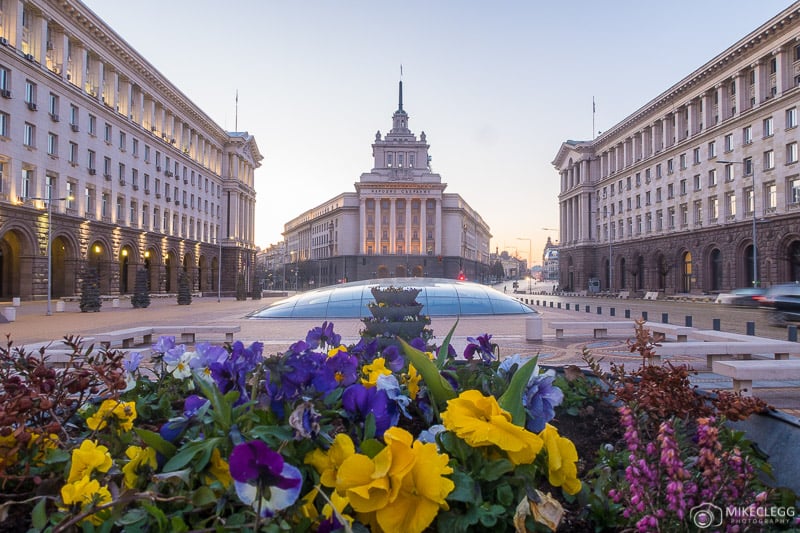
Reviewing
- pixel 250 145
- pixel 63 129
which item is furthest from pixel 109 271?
pixel 250 145

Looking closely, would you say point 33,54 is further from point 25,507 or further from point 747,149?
point 747,149

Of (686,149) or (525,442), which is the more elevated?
(686,149)

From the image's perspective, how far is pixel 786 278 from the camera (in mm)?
36781

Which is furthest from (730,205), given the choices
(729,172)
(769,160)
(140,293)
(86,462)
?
(86,462)

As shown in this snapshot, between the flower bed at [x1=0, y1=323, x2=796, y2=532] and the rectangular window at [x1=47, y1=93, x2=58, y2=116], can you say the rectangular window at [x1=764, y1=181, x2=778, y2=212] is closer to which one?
the flower bed at [x1=0, y1=323, x2=796, y2=532]

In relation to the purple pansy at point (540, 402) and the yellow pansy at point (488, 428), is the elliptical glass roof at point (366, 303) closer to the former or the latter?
the purple pansy at point (540, 402)

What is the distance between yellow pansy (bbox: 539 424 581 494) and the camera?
169cm

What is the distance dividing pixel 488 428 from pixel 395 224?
102 meters

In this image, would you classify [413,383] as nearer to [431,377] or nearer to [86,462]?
[431,377]

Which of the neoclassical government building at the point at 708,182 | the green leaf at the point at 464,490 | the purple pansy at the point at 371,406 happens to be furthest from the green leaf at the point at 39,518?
the neoclassical government building at the point at 708,182

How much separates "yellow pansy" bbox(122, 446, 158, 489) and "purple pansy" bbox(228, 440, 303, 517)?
1.83 feet

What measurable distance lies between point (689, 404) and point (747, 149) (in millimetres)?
48498

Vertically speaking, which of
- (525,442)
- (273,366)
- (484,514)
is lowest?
(484,514)

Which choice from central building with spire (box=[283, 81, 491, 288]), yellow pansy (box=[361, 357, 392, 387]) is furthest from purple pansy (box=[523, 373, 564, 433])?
central building with spire (box=[283, 81, 491, 288])
